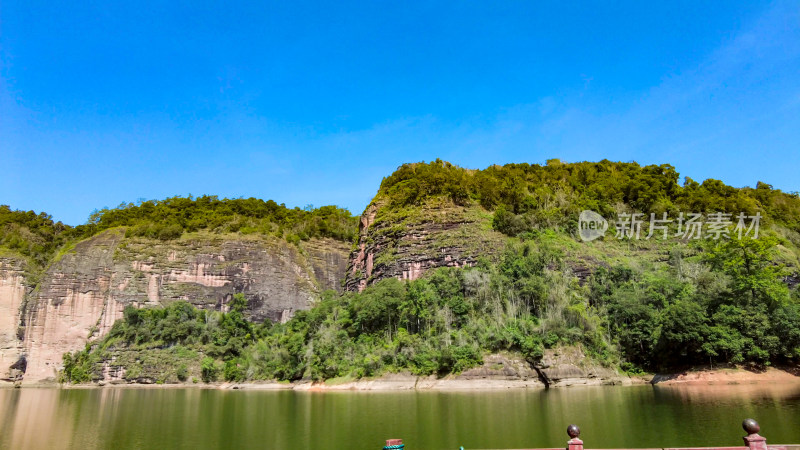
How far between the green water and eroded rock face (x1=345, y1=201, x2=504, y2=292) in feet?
91.7

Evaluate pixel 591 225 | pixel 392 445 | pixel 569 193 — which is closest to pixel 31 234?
pixel 569 193

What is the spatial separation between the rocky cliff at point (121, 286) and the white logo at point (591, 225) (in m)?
41.8

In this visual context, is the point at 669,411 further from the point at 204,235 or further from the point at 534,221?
the point at 204,235

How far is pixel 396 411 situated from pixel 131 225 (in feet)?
241

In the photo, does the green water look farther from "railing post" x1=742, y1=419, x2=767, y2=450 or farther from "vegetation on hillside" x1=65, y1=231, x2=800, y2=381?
"railing post" x1=742, y1=419, x2=767, y2=450

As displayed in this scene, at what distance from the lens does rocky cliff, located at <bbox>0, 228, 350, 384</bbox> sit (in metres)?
67.5

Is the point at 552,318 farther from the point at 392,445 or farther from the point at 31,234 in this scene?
the point at 31,234

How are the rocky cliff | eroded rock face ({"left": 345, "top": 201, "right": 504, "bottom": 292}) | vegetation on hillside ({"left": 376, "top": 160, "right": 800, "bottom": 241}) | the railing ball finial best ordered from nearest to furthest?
1. the railing ball finial
2. eroded rock face ({"left": 345, "top": 201, "right": 504, "bottom": 292})
3. vegetation on hillside ({"left": 376, "top": 160, "right": 800, "bottom": 241})
4. the rocky cliff

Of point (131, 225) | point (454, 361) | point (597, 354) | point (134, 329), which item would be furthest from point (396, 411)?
point (131, 225)

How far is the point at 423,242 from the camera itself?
58.8 m

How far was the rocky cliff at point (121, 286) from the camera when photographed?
67.5 m

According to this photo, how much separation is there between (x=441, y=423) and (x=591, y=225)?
47.2m

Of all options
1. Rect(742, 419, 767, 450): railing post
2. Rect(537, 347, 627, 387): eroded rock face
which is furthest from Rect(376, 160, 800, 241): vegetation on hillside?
Rect(742, 419, 767, 450): railing post

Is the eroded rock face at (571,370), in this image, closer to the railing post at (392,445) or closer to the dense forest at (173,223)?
the railing post at (392,445)
